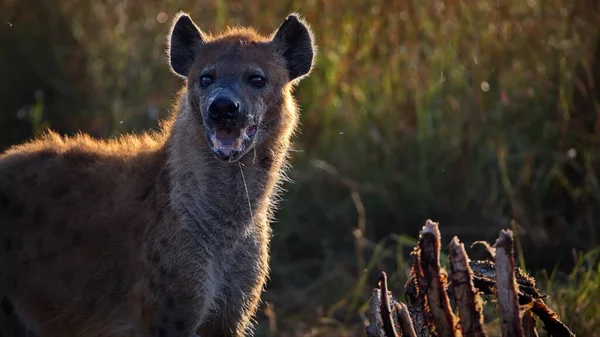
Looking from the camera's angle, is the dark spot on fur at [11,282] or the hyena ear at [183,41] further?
the hyena ear at [183,41]

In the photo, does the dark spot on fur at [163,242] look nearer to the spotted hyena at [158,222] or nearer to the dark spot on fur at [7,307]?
the spotted hyena at [158,222]

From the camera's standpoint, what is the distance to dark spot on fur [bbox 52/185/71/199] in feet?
14.2

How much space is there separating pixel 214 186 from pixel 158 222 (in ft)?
0.86

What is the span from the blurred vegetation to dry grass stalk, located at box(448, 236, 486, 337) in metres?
2.03

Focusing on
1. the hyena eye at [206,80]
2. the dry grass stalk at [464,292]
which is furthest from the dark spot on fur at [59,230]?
the dry grass stalk at [464,292]

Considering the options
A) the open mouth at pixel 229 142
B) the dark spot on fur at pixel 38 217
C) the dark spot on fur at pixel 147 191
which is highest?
the open mouth at pixel 229 142

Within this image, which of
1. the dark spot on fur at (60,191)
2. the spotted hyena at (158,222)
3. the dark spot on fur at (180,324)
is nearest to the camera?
the dark spot on fur at (180,324)

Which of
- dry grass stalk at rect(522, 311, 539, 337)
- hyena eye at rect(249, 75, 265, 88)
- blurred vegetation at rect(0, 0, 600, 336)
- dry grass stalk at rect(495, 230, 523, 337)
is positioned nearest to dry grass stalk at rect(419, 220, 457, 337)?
dry grass stalk at rect(495, 230, 523, 337)

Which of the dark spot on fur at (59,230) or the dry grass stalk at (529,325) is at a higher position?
the dark spot on fur at (59,230)

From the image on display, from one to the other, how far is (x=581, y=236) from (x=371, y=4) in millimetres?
2061

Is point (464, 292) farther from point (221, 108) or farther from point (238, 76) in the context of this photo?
point (238, 76)

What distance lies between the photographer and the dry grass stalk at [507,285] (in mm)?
3102

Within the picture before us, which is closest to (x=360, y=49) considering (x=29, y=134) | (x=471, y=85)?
(x=471, y=85)

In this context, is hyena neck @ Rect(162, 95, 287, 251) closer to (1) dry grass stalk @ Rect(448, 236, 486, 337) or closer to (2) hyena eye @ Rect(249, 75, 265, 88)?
(2) hyena eye @ Rect(249, 75, 265, 88)
